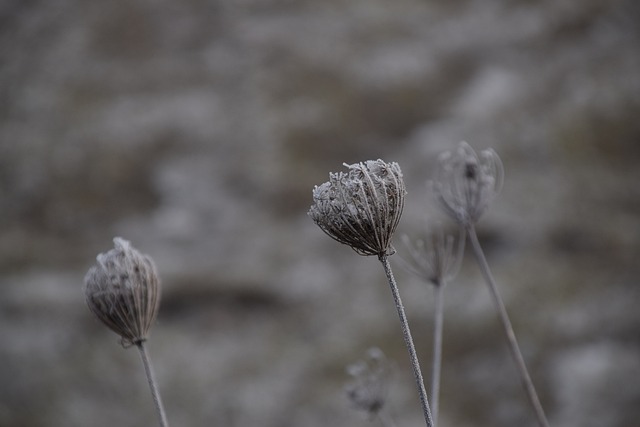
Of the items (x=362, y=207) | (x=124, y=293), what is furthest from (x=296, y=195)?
(x=362, y=207)

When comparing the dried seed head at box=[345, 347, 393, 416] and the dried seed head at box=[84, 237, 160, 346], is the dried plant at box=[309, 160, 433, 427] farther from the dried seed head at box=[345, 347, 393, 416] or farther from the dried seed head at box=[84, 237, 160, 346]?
the dried seed head at box=[345, 347, 393, 416]

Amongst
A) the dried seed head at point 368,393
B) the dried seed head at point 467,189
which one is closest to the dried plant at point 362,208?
the dried seed head at point 467,189

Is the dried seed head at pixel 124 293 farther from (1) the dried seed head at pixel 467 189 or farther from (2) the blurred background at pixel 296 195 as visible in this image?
(2) the blurred background at pixel 296 195

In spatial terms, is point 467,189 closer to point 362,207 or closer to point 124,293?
point 362,207

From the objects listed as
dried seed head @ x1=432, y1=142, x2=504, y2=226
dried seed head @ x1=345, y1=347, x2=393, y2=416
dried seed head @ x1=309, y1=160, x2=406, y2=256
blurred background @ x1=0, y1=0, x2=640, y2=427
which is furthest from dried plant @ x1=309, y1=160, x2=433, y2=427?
blurred background @ x1=0, y1=0, x2=640, y2=427

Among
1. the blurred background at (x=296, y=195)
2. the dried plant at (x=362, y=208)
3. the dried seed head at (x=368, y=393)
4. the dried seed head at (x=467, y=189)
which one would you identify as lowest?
the dried seed head at (x=368, y=393)
